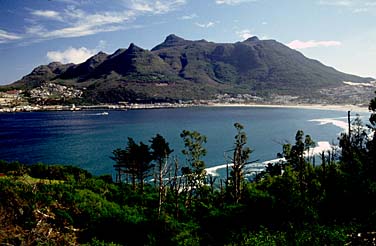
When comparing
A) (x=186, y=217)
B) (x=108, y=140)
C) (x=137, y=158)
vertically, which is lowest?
(x=108, y=140)

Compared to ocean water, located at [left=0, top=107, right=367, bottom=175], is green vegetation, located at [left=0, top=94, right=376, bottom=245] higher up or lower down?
higher up

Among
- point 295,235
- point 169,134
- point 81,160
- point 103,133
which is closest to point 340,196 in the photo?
point 295,235

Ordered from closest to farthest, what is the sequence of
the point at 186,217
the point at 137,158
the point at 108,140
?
1. the point at 186,217
2. the point at 137,158
3. the point at 108,140

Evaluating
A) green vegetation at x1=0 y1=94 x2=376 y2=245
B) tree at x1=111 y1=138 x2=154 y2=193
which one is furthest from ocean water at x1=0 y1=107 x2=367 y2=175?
green vegetation at x1=0 y1=94 x2=376 y2=245

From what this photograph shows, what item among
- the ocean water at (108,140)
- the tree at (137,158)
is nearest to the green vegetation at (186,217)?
the tree at (137,158)

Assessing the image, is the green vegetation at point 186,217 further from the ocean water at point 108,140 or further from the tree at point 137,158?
the ocean water at point 108,140

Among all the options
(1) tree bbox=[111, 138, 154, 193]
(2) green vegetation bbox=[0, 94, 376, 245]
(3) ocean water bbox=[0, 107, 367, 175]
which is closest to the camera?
(2) green vegetation bbox=[0, 94, 376, 245]

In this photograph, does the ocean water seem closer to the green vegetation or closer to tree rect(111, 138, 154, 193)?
tree rect(111, 138, 154, 193)

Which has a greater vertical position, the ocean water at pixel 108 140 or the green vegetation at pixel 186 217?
the green vegetation at pixel 186 217

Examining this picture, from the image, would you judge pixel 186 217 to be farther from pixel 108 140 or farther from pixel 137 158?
pixel 108 140

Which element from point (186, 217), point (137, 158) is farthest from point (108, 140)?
point (186, 217)

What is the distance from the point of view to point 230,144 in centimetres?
8681

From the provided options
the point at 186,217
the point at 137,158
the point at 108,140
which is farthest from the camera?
the point at 108,140

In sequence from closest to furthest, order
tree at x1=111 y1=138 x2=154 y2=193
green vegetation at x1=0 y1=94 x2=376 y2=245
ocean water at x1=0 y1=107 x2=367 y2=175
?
green vegetation at x1=0 y1=94 x2=376 y2=245 → tree at x1=111 y1=138 x2=154 y2=193 → ocean water at x1=0 y1=107 x2=367 y2=175
